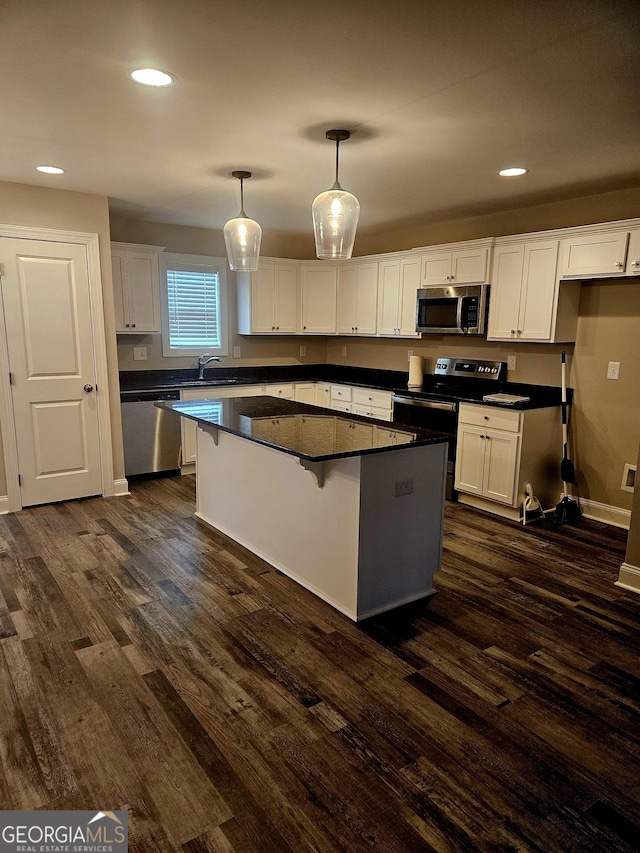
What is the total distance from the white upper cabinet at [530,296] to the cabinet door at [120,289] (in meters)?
3.31

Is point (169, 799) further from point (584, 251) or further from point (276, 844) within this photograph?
point (584, 251)

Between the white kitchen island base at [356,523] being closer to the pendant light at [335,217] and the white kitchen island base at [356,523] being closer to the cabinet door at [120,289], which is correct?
the pendant light at [335,217]

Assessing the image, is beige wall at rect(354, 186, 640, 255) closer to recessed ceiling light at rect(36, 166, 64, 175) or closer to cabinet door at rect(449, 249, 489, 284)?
cabinet door at rect(449, 249, 489, 284)

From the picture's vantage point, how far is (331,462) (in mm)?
2760

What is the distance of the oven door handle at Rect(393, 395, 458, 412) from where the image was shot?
14.9 feet

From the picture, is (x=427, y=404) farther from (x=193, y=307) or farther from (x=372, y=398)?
(x=193, y=307)

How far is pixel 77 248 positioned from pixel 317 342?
321 centimetres

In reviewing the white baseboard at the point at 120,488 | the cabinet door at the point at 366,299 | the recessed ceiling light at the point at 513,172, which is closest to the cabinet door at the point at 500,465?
the recessed ceiling light at the point at 513,172

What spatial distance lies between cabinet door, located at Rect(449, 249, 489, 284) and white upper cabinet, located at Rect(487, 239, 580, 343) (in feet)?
0.30

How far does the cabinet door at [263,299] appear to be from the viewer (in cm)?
586

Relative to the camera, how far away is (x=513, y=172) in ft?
11.2

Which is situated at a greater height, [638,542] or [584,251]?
[584,251]

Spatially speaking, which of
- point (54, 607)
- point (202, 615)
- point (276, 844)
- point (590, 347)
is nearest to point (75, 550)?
point (54, 607)

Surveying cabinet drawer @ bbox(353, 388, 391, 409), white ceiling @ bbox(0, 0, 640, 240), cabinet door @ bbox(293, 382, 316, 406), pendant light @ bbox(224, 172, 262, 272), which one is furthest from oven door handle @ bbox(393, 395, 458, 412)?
pendant light @ bbox(224, 172, 262, 272)
